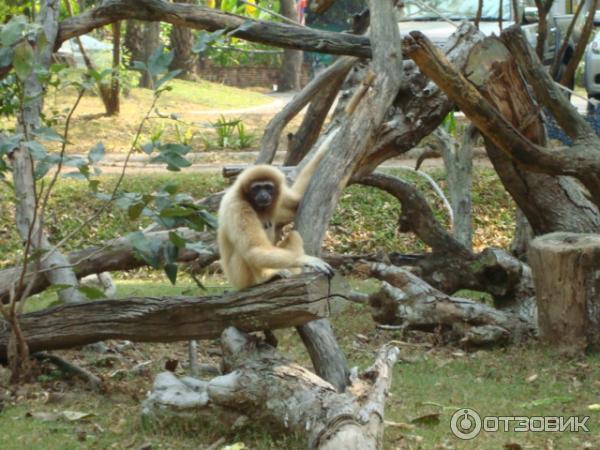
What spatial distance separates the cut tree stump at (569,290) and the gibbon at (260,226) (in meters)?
2.36

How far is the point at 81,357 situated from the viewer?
8.48 m

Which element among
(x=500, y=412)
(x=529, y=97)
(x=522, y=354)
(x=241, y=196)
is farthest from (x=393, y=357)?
(x=529, y=97)

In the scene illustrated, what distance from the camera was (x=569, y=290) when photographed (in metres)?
8.16

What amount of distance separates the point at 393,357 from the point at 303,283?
0.81m

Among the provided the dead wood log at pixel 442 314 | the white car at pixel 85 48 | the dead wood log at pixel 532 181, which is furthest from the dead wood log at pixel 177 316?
the white car at pixel 85 48

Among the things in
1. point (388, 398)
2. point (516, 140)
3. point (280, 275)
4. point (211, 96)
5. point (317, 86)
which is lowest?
point (388, 398)

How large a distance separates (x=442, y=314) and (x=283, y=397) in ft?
11.4

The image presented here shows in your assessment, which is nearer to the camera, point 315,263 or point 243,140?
point 315,263

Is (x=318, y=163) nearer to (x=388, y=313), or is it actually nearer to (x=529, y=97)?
(x=388, y=313)

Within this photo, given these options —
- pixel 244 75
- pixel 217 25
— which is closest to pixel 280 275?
pixel 217 25

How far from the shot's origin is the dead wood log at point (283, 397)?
17.1 ft

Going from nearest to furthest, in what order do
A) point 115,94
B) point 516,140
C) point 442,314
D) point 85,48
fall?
point 516,140 → point 442,314 → point 115,94 → point 85,48

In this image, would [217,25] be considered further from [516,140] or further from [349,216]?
[349,216]

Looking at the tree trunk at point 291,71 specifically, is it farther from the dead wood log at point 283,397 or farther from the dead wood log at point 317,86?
the dead wood log at point 283,397
